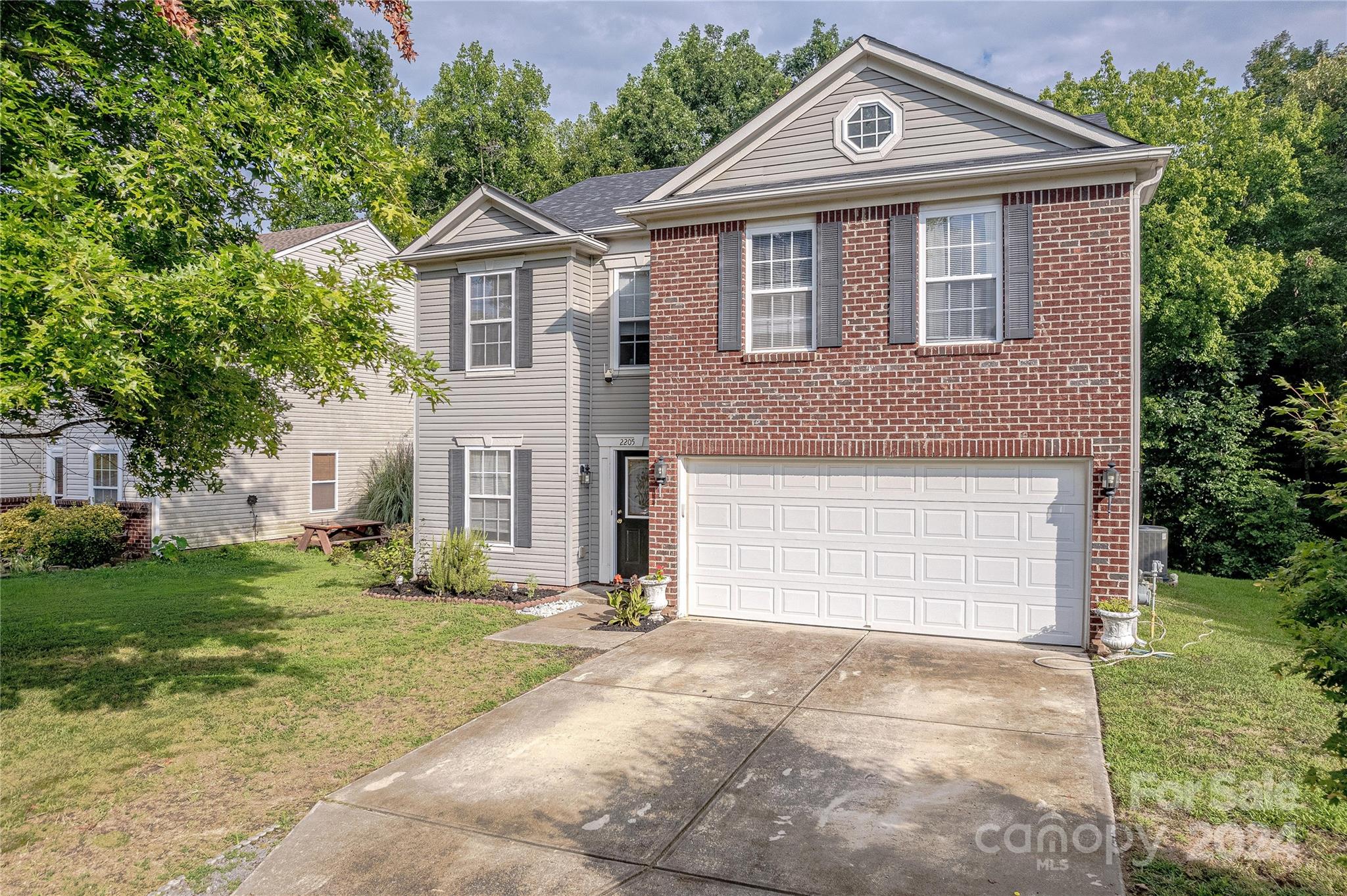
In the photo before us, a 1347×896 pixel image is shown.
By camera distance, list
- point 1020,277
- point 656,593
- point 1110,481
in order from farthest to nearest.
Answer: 1. point 656,593
2. point 1020,277
3. point 1110,481

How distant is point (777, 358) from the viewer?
10.2m

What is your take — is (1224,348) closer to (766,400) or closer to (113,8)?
(766,400)

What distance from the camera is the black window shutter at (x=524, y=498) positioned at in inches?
511

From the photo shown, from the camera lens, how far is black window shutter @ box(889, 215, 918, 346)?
31.3 ft

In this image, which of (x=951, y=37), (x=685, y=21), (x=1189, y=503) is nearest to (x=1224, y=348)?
(x=1189, y=503)

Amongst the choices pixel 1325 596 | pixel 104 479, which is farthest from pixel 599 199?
pixel 1325 596

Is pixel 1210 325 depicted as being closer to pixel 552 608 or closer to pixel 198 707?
pixel 552 608

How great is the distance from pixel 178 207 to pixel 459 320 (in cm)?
782

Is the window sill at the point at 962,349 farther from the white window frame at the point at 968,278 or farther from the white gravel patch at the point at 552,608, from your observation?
the white gravel patch at the point at 552,608

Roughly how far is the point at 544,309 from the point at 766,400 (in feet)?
14.9

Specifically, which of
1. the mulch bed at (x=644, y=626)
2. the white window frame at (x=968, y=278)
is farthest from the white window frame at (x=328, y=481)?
the white window frame at (x=968, y=278)

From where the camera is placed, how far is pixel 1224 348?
17.6m

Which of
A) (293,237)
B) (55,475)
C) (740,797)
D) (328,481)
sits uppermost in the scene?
(293,237)

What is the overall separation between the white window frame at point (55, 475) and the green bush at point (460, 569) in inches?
438
